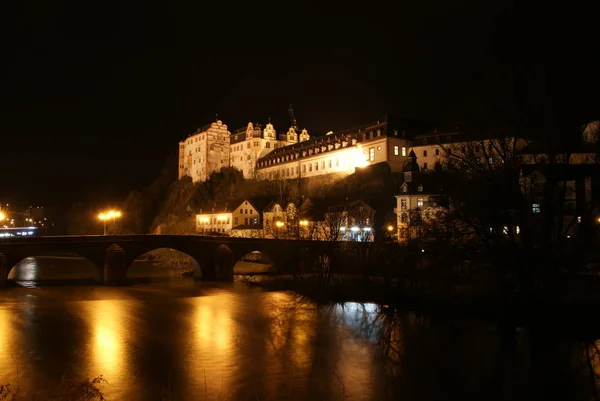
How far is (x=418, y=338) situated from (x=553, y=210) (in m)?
7.62

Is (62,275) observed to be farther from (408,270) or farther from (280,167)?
(280,167)

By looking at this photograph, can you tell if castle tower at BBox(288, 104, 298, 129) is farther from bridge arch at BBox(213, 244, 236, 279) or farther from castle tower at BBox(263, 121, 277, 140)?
bridge arch at BBox(213, 244, 236, 279)

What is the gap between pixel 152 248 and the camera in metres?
37.1

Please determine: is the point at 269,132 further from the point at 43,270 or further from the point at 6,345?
the point at 6,345

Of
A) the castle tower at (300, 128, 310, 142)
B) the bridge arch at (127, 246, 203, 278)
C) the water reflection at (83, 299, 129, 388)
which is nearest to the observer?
the water reflection at (83, 299, 129, 388)

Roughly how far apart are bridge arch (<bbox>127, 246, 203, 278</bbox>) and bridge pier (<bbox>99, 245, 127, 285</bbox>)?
110 centimetres

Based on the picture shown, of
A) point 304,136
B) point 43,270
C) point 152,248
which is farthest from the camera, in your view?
point 304,136

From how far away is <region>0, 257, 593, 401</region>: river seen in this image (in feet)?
46.5

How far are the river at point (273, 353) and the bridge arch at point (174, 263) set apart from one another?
38.7 ft

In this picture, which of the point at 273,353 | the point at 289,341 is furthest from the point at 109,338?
the point at 289,341

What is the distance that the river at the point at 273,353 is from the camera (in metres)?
14.2

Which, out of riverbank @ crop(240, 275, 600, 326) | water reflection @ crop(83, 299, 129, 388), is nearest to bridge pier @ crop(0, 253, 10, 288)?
water reflection @ crop(83, 299, 129, 388)

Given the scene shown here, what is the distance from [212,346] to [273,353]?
250 centimetres

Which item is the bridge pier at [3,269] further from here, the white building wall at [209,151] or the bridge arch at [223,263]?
the white building wall at [209,151]
